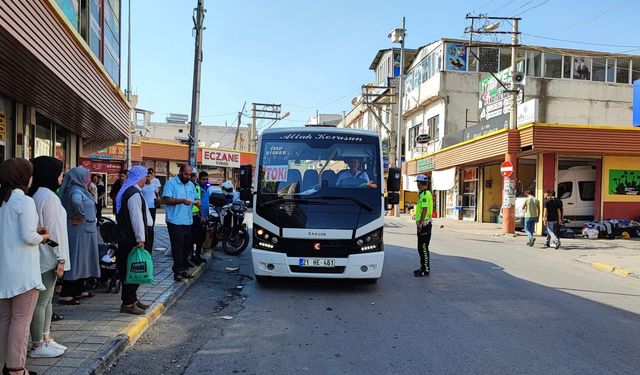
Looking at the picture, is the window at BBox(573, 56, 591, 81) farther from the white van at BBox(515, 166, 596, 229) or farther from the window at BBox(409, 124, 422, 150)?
the white van at BBox(515, 166, 596, 229)

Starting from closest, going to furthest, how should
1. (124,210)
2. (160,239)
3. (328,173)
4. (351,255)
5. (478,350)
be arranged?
(478,350) → (124,210) → (351,255) → (328,173) → (160,239)

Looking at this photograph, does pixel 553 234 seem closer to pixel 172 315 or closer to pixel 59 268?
pixel 172 315

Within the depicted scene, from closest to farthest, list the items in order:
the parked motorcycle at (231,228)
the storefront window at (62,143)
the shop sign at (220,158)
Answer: the parked motorcycle at (231,228) < the storefront window at (62,143) < the shop sign at (220,158)

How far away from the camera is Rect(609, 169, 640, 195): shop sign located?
19516mm

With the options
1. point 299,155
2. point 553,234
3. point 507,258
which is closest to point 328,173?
point 299,155

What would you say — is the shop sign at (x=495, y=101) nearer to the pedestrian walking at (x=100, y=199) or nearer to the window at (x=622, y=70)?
the window at (x=622, y=70)

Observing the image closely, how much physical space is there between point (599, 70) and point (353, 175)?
30337 millimetres

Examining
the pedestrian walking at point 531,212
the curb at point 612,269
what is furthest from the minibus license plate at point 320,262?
the pedestrian walking at point 531,212

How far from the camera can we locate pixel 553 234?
15.0 m

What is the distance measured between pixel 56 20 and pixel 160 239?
24.9 ft

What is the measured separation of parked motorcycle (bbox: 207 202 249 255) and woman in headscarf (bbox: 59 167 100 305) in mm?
5676

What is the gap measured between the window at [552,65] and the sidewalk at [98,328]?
30201 millimetres

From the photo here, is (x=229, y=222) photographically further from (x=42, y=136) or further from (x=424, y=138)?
(x=424, y=138)

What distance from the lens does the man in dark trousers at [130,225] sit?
18.3 feet
